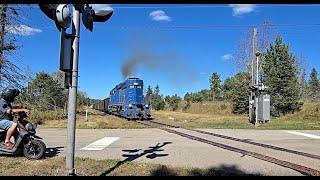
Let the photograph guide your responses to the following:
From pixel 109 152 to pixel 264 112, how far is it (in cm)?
1607

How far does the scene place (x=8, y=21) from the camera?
80.4 feet

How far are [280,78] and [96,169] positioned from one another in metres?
44.5

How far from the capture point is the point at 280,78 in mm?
50375

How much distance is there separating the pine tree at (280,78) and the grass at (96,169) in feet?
136

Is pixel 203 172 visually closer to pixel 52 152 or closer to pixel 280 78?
pixel 52 152

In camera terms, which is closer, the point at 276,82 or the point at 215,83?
the point at 276,82

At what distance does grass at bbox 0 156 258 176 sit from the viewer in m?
7.99

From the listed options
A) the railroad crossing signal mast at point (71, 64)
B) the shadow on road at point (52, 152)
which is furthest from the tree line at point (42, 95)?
the railroad crossing signal mast at point (71, 64)

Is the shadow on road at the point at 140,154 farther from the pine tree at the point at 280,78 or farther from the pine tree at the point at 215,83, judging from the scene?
the pine tree at the point at 215,83

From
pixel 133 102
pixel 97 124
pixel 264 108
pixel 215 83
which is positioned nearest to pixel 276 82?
pixel 133 102
